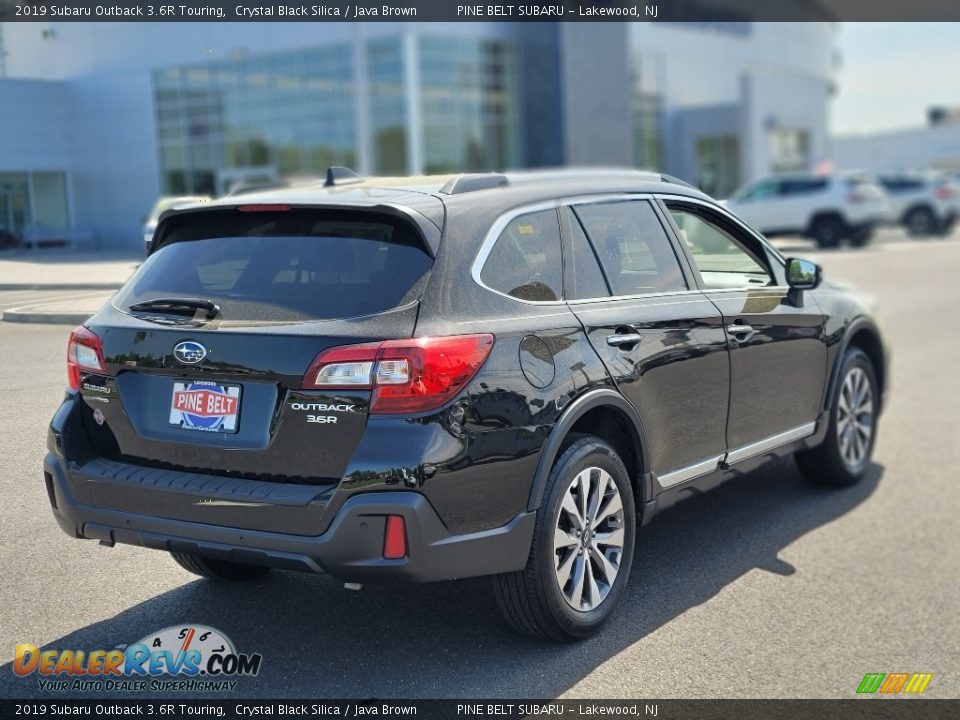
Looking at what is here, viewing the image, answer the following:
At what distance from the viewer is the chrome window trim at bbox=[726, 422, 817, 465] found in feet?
17.3

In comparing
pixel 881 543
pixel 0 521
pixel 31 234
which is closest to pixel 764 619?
pixel 881 543

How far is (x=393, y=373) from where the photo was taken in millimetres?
3584

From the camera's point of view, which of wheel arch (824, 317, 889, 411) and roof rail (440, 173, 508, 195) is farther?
wheel arch (824, 317, 889, 411)

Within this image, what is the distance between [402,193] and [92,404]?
54.7 inches

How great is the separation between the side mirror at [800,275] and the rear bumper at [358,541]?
98.1 inches

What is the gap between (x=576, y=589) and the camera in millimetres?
4191

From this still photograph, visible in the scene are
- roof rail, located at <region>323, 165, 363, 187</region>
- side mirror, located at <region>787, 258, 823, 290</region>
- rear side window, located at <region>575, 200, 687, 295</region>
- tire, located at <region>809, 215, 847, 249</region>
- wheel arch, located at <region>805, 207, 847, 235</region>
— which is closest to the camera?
rear side window, located at <region>575, 200, 687, 295</region>

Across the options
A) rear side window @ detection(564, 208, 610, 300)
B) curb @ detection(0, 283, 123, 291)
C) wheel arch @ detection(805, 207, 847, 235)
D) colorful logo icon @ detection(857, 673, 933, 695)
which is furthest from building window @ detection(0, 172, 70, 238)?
wheel arch @ detection(805, 207, 847, 235)

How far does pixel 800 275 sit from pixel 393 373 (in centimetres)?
293

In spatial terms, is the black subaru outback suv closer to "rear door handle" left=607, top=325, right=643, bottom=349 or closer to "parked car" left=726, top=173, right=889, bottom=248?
"rear door handle" left=607, top=325, right=643, bottom=349

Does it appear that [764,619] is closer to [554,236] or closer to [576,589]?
[576,589]

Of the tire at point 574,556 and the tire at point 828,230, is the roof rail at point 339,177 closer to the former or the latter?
the tire at point 574,556

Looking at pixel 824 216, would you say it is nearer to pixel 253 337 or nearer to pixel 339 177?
pixel 339 177

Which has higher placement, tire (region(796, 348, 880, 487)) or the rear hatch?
the rear hatch
